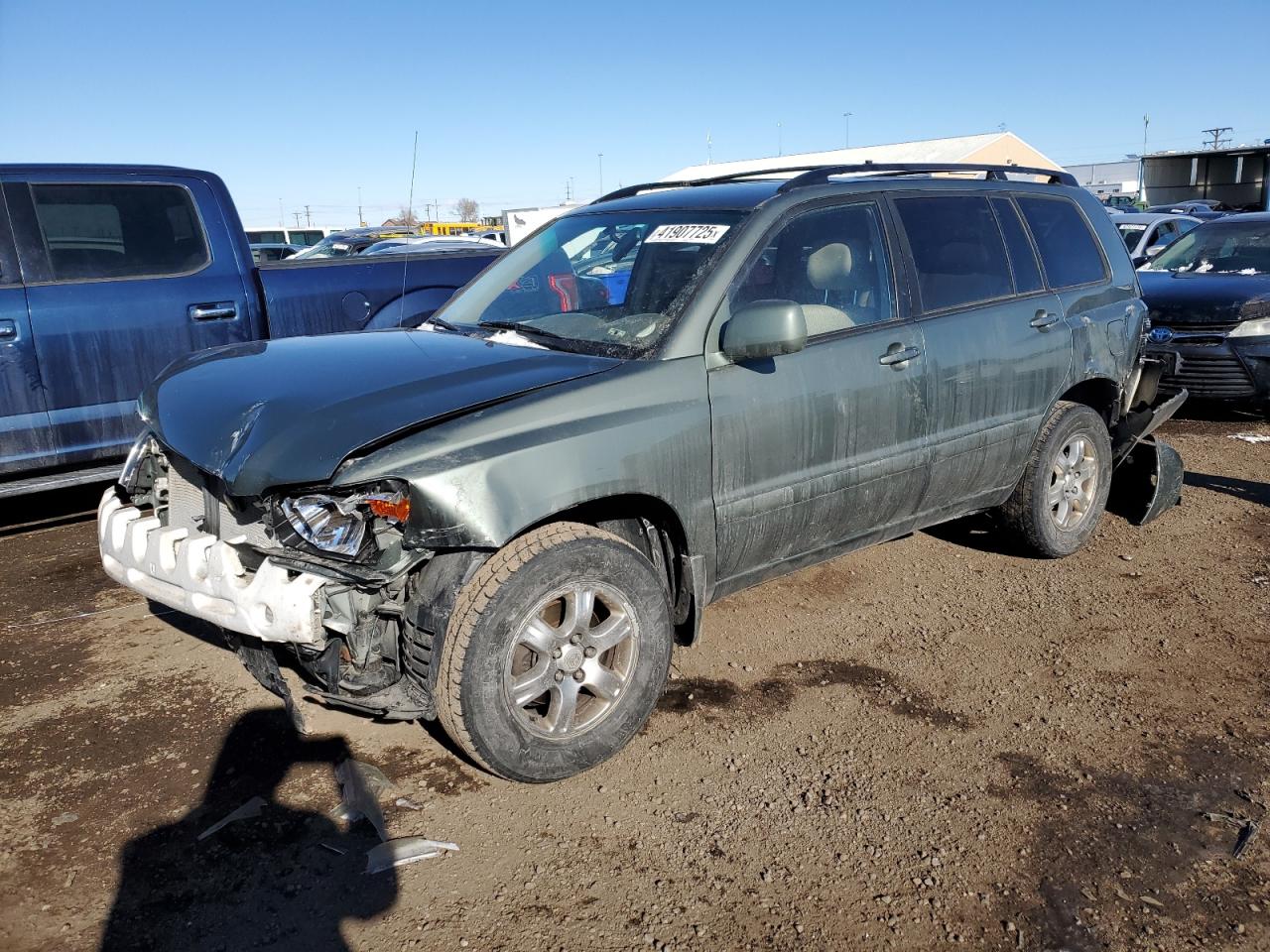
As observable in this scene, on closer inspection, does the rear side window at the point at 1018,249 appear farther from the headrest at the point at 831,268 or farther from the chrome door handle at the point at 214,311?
the chrome door handle at the point at 214,311

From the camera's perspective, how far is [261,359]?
355cm

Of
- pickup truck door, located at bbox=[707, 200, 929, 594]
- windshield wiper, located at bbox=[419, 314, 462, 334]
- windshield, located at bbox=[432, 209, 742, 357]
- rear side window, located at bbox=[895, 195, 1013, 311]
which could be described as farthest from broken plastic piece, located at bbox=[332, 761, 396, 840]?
rear side window, located at bbox=[895, 195, 1013, 311]

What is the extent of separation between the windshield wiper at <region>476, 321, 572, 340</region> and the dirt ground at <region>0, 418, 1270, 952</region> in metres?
1.41

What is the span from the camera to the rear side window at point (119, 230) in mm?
5410

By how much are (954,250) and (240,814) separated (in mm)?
3505

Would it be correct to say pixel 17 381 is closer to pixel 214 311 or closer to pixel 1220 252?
pixel 214 311

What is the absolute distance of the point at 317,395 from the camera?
10.0 ft

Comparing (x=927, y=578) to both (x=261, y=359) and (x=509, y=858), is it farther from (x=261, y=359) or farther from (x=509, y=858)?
(x=261, y=359)

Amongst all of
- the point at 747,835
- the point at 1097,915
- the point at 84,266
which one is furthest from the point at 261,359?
the point at 1097,915

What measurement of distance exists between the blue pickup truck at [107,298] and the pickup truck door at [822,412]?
346 cm

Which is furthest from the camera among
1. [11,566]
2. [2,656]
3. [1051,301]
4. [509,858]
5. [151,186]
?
[151,186]

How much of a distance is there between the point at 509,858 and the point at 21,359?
13.3 ft

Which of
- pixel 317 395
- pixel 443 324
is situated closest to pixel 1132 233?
pixel 443 324

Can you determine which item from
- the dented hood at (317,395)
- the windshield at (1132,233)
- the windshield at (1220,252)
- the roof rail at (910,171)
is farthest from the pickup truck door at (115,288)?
the windshield at (1132,233)
